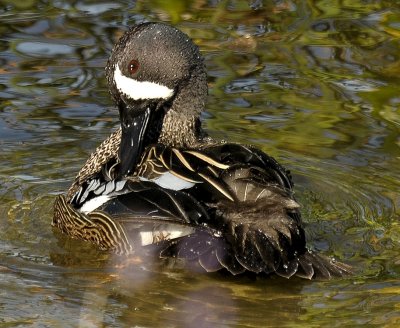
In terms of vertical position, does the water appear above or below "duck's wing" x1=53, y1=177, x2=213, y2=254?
below

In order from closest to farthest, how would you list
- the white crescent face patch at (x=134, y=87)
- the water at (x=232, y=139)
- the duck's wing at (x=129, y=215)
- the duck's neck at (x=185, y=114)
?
the water at (x=232, y=139) → the duck's wing at (x=129, y=215) → the white crescent face patch at (x=134, y=87) → the duck's neck at (x=185, y=114)

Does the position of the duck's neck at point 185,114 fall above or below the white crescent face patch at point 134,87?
below

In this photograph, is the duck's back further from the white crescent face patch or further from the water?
the white crescent face patch

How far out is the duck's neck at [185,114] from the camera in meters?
8.38

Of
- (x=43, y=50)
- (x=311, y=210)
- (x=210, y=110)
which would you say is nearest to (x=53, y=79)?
(x=43, y=50)

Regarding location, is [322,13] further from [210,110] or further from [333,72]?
[210,110]

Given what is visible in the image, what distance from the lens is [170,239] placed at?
7.32m

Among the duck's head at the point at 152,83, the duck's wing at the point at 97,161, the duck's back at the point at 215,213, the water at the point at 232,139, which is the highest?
the duck's head at the point at 152,83

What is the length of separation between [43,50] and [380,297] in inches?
205

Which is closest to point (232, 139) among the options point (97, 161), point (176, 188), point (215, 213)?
point (97, 161)

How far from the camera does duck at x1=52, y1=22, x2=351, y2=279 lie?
7.18 m

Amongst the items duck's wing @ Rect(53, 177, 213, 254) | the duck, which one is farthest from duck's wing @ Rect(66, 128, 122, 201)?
duck's wing @ Rect(53, 177, 213, 254)

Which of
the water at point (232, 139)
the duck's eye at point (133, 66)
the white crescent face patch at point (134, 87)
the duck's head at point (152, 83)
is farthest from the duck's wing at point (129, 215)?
the duck's eye at point (133, 66)

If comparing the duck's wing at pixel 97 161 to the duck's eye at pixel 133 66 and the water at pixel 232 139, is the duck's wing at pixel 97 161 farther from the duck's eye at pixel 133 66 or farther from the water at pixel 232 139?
the duck's eye at pixel 133 66
